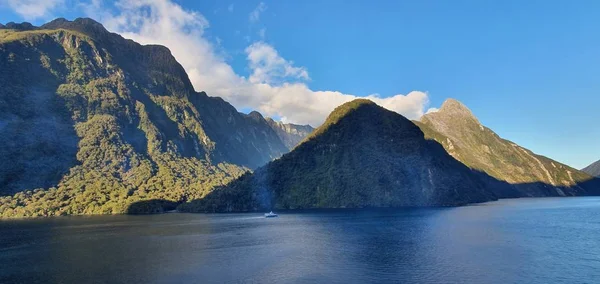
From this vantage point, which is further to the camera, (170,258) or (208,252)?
(208,252)

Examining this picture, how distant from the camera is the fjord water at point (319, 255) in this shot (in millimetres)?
80625

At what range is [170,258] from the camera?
104500mm

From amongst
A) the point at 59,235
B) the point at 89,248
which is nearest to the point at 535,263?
the point at 89,248

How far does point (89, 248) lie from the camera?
123375mm

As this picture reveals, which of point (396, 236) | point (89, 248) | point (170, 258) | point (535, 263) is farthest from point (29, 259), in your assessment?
point (535, 263)

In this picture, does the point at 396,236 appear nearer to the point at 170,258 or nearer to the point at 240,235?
the point at 240,235

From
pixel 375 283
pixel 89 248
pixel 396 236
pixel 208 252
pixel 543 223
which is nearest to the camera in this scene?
pixel 375 283

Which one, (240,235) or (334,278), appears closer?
(334,278)

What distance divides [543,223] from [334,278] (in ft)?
418

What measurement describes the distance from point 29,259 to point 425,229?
128 meters

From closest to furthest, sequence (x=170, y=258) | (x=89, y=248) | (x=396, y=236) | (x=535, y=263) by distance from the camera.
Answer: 1. (x=535, y=263)
2. (x=170, y=258)
3. (x=89, y=248)
4. (x=396, y=236)

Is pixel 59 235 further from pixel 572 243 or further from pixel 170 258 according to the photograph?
pixel 572 243

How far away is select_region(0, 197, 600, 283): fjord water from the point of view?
8062cm

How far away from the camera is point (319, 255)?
10388 cm
